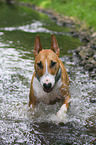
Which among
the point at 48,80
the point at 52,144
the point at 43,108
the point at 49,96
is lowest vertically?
the point at 52,144

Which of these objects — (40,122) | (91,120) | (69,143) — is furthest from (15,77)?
(69,143)

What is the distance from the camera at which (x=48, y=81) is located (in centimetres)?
346

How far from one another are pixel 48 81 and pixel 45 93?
0.50m

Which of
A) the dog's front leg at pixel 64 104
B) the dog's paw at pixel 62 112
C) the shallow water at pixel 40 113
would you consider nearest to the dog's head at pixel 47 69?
the dog's front leg at pixel 64 104

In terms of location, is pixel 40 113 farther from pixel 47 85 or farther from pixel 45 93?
pixel 47 85

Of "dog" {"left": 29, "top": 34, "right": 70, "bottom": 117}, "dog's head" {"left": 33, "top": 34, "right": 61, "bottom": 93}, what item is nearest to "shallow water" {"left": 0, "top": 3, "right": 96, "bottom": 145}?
"dog" {"left": 29, "top": 34, "right": 70, "bottom": 117}

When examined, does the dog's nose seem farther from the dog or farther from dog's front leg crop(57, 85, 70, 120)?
dog's front leg crop(57, 85, 70, 120)

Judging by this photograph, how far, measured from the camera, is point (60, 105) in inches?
169

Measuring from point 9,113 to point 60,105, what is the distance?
3.16ft

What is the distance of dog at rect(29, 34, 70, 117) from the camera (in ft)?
11.7

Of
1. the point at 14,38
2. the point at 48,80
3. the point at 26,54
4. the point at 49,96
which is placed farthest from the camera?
the point at 14,38

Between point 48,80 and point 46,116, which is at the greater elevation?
point 48,80

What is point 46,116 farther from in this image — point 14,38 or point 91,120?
point 14,38

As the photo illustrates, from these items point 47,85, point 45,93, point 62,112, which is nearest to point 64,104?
point 62,112
